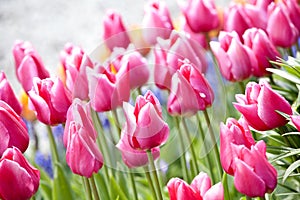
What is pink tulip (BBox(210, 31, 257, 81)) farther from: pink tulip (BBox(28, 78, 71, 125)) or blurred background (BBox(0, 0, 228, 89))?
blurred background (BBox(0, 0, 228, 89))

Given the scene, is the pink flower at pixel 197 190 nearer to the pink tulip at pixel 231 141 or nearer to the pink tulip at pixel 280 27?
the pink tulip at pixel 231 141

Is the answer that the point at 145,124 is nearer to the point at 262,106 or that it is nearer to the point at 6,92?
the point at 262,106

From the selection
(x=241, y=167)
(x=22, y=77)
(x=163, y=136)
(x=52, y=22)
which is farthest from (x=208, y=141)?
(x=52, y=22)

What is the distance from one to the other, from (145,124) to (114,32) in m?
0.78

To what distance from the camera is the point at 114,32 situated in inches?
84.8

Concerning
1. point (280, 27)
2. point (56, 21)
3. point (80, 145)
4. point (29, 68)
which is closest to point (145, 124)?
point (80, 145)

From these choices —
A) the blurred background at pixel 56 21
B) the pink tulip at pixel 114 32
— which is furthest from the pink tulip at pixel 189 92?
the blurred background at pixel 56 21

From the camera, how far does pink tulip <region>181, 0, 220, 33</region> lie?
2.14 m

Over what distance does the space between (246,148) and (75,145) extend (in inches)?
12.0

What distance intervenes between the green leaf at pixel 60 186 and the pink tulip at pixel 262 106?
2.06 ft

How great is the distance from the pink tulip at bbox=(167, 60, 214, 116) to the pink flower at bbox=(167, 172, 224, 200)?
28 cm

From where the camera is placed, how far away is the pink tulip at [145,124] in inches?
55.2

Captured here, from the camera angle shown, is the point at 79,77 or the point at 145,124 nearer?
the point at 145,124

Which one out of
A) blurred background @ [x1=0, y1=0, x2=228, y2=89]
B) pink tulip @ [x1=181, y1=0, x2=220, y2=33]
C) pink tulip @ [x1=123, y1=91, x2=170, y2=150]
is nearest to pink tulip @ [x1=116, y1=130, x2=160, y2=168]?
pink tulip @ [x1=123, y1=91, x2=170, y2=150]
